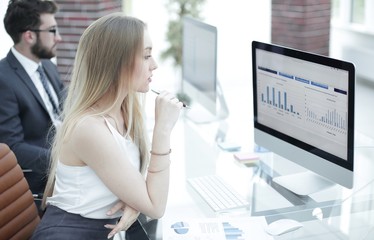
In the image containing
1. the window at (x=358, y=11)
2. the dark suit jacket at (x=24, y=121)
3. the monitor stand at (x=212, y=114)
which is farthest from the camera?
the window at (x=358, y=11)

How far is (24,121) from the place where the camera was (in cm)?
247

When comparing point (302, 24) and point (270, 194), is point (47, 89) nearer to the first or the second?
point (270, 194)

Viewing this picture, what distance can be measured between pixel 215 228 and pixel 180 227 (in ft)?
0.35

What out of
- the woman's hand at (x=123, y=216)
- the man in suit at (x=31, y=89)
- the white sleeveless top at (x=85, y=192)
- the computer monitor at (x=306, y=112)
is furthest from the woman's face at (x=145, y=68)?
the man in suit at (x=31, y=89)

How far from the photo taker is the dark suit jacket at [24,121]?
2.38 m

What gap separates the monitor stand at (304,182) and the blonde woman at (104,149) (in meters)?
0.54

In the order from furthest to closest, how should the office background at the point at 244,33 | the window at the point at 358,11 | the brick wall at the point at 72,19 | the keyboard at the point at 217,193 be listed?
the window at the point at 358,11 < the office background at the point at 244,33 < the brick wall at the point at 72,19 < the keyboard at the point at 217,193

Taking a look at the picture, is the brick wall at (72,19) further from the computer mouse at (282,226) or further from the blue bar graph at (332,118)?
the computer mouse at (282,226)

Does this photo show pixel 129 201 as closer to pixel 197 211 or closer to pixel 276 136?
pixel 197 211

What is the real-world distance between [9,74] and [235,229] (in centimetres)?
138

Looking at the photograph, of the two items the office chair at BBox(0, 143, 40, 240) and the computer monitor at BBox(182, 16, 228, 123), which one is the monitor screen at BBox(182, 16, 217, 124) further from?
the office chair at BBox(0, 143, 40, 240)

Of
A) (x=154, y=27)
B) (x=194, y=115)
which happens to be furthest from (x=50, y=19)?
(x=154, y=27)

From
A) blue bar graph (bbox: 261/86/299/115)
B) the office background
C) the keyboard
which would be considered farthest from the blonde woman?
the office background

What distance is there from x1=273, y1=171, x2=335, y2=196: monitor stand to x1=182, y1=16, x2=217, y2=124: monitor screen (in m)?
0.80
